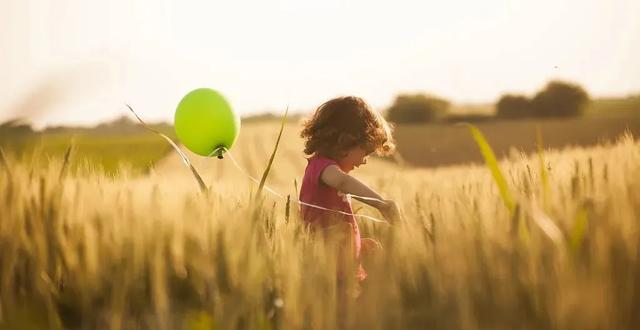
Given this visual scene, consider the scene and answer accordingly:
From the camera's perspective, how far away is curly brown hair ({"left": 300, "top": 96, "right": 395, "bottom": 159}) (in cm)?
264

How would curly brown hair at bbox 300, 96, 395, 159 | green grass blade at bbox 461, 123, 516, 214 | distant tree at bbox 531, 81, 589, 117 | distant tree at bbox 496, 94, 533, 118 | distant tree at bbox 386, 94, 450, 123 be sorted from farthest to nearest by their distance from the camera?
distant tree at bbox 386, 94, 450, 123
distant tree at bbox 531, 81, 589, 117
distant tree at bbox 496, 94, 533, 118
curly brown hair at bbox 300, 96, 395, 159
green grass blade at bbox 461, 123, 516, 214

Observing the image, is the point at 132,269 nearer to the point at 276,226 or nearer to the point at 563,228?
the point at 276,226

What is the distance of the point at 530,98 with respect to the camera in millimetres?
23984

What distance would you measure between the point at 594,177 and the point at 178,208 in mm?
828

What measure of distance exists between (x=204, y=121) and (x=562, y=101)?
22.5 meters

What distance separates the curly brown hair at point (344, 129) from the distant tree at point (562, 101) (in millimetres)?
22003

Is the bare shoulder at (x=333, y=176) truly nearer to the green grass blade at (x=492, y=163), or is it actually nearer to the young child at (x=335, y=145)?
the young child at (x=335, y=145)

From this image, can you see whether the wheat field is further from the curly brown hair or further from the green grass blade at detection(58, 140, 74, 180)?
the curly brown hair

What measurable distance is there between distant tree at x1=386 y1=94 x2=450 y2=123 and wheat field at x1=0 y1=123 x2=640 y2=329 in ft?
75.6

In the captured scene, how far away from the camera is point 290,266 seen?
1.04 metres

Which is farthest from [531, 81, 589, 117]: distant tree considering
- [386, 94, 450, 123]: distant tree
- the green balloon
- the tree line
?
the green balloon

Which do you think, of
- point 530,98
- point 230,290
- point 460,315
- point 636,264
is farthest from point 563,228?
point 530,98

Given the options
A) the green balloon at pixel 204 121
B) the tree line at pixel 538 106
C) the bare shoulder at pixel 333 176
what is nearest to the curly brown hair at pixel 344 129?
the bare shoulder at pixel 333 176

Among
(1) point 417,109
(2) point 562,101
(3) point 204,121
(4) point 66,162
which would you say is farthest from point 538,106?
(4) point 66,162
